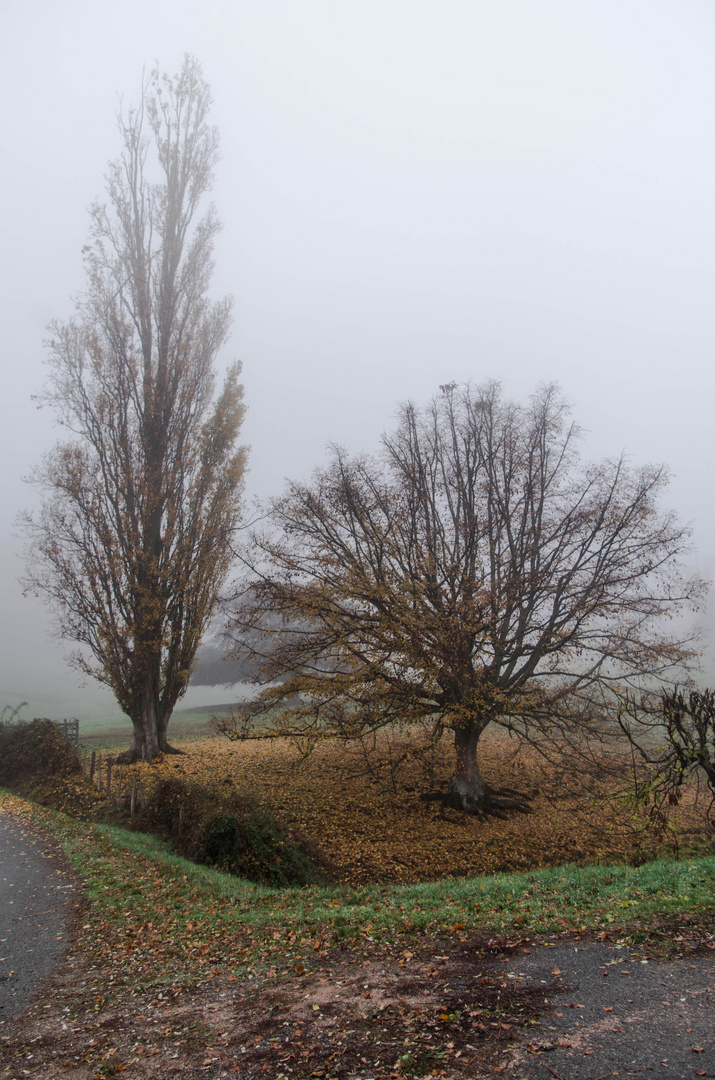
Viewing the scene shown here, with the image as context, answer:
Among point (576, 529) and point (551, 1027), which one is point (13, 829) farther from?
point (576, 529)

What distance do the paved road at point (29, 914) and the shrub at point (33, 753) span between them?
520 cm

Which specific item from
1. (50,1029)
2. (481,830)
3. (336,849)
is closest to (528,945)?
(50,1029)

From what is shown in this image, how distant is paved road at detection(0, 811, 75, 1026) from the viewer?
6113 millimetres

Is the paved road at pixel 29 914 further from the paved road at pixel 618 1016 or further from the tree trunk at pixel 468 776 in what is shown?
the tree trunk at pixel 468 776

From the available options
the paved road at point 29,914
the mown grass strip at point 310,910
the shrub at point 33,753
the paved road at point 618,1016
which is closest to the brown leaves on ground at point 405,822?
the mown grass strip at point 310,910

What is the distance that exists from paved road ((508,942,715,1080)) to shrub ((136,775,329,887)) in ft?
20.5

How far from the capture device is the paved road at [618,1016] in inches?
140

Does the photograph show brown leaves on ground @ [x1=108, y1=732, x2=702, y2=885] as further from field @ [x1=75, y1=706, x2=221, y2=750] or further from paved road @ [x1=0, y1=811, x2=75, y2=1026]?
field @ [x1=75, y1=706, x2=221, y2=750]

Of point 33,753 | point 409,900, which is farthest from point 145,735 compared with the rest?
point 409,900

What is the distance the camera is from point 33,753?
61.9ft

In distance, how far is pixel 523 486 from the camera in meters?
15.1

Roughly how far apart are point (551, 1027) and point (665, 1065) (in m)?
0.79

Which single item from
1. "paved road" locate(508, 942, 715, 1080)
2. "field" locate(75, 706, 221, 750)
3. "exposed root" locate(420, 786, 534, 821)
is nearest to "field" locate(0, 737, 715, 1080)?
"paved road" locate(508, 942, 715, 1080)

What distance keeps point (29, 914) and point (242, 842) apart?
3718 mm
